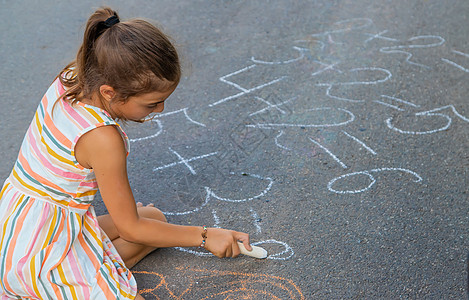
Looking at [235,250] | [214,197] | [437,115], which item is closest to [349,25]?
[437,115]

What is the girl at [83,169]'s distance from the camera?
1730mm

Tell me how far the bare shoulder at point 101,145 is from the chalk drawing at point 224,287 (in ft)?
1.89

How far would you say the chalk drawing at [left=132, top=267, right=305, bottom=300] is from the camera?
2.02 meters

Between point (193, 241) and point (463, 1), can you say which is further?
point (463, 1)

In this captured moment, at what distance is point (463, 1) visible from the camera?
15.0ft

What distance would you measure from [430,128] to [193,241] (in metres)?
1.56

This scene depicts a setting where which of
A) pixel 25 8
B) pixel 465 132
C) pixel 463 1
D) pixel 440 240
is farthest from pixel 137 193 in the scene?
pixel 463 1

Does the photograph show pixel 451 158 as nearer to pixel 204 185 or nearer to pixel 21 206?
pixel 204 185

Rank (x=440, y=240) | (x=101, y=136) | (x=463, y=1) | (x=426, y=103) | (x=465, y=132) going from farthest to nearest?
(x=463, y=1)
(x=426, y=103)
(x=465, y=132)
(x=440, y=240)
(x=101, y=136)

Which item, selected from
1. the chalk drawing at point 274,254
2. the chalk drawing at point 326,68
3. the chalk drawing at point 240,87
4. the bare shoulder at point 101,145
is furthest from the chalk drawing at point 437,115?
the bare shoulder at point 101,145

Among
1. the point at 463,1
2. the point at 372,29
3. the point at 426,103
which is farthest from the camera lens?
the point at 463,1

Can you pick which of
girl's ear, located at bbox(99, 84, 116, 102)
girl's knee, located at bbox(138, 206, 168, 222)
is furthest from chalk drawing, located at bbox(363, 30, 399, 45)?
girl's ear, located at bbox(99, 84, 116, 102)

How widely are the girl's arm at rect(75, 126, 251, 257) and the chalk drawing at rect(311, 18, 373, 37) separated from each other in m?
2.43

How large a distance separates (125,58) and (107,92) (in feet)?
0.46
